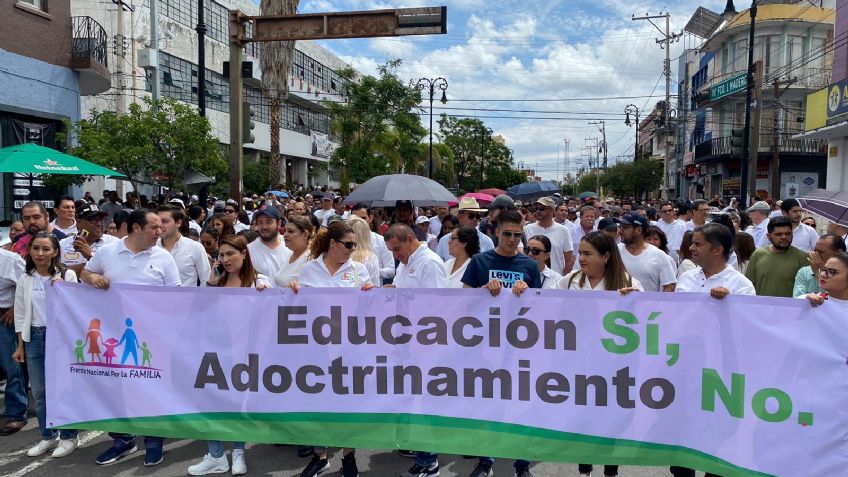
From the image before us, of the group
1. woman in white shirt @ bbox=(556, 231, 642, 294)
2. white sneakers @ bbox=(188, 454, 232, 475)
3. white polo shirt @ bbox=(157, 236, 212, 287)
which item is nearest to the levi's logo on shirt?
woman in white shirt @ bbox=(556, 231, 642, 294)

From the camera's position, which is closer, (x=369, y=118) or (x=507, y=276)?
(x=507, y=276)

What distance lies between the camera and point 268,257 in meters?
6.12

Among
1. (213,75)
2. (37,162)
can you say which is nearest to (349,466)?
(37,162)

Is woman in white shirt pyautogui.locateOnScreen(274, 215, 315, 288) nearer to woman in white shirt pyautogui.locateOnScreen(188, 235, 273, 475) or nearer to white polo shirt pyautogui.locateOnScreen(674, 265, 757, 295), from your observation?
woman in white shirt pyautogui.locateOnScreen(188, 235, 273, 475)

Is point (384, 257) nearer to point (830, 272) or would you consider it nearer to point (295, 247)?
point (295, 247)

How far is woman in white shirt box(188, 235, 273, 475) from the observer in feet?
15.4

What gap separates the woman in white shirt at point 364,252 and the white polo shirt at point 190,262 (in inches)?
53.5

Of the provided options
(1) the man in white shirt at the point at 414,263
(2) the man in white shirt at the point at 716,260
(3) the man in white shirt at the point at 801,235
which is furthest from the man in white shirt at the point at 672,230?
(2) the man in white shirt at the point at 716,260

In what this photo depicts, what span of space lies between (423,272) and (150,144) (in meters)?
10.4

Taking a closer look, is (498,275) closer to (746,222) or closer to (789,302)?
(789,302)

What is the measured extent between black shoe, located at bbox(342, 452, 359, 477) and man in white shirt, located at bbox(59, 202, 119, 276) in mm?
2811

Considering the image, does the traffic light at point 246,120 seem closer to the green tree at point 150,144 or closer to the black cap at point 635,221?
the green tree at point 150,144

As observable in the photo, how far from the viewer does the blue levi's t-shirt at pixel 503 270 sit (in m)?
4.40

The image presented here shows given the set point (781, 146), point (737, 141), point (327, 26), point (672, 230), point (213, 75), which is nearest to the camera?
point (672, 230)
